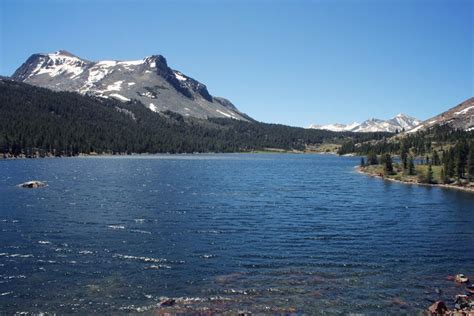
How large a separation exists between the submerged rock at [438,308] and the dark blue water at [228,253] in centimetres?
173

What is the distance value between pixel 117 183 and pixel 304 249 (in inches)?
3347

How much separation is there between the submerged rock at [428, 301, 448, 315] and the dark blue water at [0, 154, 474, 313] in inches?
68.2

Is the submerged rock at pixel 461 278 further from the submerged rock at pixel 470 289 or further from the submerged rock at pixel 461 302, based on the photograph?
the submerged rock at pixel 461 302

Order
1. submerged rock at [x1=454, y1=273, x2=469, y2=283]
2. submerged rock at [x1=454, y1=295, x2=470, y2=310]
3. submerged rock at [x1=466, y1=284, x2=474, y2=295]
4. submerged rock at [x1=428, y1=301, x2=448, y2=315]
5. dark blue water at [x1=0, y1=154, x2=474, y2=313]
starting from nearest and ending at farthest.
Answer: submerged rock at [x1=428, y1=301, x2=448, y2=315] < submerged rock at [x1=454, y1=295, x2=470, y2=310] < dark blue water at [x1=0, y1=154, x2=474, y2=313] < submerged rock at [x1=466, y1=284, x2=474, y2=295] < submerged rock at [x1=454, y1=273, x2=469, y2=283]

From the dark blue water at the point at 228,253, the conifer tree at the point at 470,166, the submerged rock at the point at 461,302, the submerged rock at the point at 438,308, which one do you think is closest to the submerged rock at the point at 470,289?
the dark blue water at the point at 228,253

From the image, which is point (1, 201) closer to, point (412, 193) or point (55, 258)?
point (55, 258)

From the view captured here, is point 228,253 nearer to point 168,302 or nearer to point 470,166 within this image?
point 168,302

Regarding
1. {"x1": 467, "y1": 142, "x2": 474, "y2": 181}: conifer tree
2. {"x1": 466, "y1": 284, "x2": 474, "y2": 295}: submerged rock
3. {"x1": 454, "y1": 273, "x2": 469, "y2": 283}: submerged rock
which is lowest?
{"x1": 466, "y1": 284, "x2": 474, "y2": 295}: submerged rock

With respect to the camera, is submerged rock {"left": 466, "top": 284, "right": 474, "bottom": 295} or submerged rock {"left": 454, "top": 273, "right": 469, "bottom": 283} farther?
submerged rock {"left": 454, "top": 273, "right": 469, "bottom": 283}

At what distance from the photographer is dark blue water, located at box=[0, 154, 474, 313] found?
36500 mm

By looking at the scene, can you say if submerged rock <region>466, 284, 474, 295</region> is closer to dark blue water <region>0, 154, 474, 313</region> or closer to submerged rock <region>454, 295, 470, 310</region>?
dark blue water <region>0, 154, 474, 313</region>

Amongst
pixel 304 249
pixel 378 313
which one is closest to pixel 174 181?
pixel 304 249

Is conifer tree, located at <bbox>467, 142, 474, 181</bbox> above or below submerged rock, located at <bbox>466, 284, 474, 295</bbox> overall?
above

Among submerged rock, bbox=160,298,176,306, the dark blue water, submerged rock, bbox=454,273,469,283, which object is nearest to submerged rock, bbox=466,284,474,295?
submerged rock, bbox=454,273,469,283
